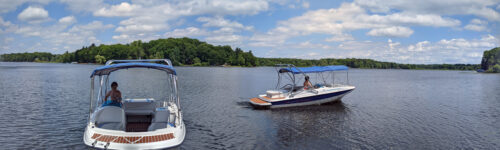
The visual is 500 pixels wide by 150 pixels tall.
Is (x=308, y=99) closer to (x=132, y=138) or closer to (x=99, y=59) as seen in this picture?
(x=132, y=138)

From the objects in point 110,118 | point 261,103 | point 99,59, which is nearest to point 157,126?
point 110,118

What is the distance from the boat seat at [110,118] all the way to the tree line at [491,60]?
161m

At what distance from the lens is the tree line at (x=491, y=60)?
136438 mm

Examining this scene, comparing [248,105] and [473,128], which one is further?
[248,105]

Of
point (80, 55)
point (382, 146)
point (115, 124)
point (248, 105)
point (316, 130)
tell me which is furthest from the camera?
point (80, 55)

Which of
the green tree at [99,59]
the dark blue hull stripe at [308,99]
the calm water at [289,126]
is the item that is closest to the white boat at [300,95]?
the dark blue hull stripe at [308,99]

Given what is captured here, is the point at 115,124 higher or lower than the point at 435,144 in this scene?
higher

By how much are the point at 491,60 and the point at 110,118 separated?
181030 millimetres

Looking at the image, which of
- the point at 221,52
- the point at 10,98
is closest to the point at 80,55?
the point at 221,52

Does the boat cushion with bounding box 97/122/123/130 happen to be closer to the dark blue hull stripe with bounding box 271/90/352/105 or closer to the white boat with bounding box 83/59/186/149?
the white boat with bounding box 83/59/186/149

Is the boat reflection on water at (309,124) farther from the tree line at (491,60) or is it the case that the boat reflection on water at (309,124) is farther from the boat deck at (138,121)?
the tree line at (491,60)

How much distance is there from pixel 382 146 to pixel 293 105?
31.8ft

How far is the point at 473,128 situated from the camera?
60.8 ft

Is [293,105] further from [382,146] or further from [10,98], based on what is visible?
[10,98]
